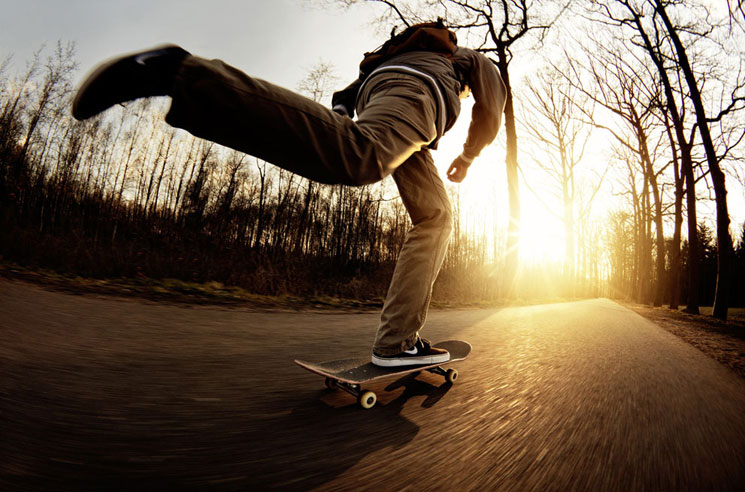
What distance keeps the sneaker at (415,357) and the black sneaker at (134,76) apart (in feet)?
4.34

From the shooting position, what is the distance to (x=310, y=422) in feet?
3.49

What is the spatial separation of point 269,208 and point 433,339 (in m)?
20.7

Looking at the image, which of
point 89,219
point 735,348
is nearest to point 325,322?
point 735,348

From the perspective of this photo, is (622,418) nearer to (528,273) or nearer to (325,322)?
(325,322)

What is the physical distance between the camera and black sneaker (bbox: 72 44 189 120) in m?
0.79

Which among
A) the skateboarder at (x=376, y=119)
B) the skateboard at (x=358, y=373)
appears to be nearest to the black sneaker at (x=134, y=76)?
the skateboarder at (x=376, y=119)

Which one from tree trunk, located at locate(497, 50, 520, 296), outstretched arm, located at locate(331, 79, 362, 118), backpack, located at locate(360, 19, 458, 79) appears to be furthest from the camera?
tree trunk, located at locate(497, 50, 520, 296)

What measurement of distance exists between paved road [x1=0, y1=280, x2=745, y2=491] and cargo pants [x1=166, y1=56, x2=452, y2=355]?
1.61ft

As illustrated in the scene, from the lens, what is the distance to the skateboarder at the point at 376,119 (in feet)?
2.67

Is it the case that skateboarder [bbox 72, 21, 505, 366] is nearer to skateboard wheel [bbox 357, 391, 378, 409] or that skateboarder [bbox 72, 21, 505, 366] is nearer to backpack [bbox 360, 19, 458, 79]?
backpack [bbox 360, 19, 458, 79]

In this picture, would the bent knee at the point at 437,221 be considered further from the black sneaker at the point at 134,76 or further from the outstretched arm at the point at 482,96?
the black sneaker at the point at 134,76

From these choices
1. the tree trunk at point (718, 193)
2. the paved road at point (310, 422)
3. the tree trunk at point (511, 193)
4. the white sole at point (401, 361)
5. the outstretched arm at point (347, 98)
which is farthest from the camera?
the tree trunk at point (511, 193)

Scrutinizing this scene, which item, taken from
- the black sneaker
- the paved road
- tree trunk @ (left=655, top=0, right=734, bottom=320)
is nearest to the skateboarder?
the black sneaker

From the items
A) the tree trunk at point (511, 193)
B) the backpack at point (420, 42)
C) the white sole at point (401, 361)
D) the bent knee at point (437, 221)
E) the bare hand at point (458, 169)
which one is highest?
the tree trunk at point (511, 193)
